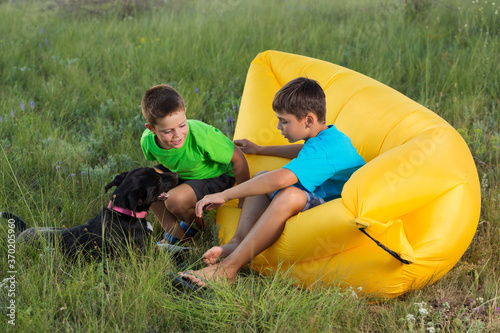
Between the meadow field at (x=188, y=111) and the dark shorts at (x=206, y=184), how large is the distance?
0.26m

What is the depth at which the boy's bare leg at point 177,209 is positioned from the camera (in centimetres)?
337

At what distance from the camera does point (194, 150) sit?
337cm

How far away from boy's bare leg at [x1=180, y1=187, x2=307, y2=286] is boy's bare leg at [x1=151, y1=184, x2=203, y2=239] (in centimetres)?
63

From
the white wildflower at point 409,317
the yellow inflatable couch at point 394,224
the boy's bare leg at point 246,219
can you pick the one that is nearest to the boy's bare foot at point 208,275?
the boy's bare leg at point 246,219

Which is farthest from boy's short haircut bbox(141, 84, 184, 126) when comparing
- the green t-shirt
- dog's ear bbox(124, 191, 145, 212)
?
dog's ear bbox(124, 191, 145, 212)

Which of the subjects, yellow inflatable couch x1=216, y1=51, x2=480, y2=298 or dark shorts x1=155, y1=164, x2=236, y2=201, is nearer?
yellow inflatable couch x1=216, y1=51, x2=480, y2=298

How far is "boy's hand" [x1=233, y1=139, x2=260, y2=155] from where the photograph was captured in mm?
3785

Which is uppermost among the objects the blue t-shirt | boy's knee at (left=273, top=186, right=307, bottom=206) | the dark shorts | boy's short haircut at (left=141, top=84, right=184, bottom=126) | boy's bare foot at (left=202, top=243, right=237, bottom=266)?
boy's short haircut at (left=141, top=84, right=184, bottom=126)

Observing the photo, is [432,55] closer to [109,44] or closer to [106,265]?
[109,44]

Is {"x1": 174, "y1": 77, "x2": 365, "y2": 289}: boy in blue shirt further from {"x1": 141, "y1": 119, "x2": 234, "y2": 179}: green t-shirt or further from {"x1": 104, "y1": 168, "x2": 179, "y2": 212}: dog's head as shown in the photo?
{"x1": 141, "y1": 119, "x2": 234, "y2": 179}: green t-shirt

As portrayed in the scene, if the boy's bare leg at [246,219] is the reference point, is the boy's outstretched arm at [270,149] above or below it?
above

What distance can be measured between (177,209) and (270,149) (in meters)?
0.80

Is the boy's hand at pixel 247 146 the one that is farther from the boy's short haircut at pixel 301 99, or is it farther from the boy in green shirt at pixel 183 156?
the boy's short haircut at pixel 301 99

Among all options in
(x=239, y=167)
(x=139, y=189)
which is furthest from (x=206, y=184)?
(x=139, y=189)
